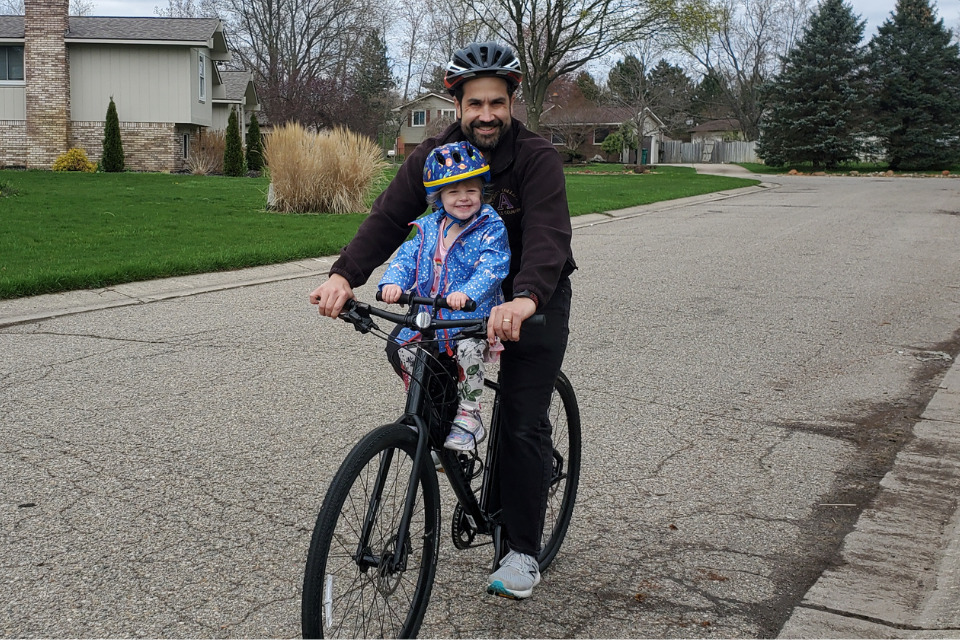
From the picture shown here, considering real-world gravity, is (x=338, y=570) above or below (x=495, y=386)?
below

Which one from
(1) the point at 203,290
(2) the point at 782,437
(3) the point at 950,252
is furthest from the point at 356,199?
(2) the point at 782,437

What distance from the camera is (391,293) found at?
115 inches

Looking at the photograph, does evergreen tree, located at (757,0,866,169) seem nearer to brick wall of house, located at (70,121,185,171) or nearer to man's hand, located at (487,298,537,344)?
brick wall of house, located at (70,121,185,171)

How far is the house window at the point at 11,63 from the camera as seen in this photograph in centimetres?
3600

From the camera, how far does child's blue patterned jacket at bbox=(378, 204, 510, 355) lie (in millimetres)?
3084

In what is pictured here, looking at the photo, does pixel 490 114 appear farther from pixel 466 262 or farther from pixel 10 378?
pixel 10 378

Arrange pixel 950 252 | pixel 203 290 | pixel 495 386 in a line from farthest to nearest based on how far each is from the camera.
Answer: pixel 950 252 < pixel 203 290 < pixel 495 386

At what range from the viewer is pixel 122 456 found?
491 cm

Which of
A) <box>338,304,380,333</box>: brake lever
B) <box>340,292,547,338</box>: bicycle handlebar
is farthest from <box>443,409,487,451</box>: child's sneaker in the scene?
<box>338,304,380,333</box>: brake lever

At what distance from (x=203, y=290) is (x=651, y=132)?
68.3m

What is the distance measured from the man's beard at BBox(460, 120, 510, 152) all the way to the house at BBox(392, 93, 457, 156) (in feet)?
242

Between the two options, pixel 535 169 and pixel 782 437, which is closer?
pixel 535 169

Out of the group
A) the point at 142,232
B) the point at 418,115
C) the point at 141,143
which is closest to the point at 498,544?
the point at 142,232

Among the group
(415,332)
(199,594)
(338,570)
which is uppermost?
(415,332)
